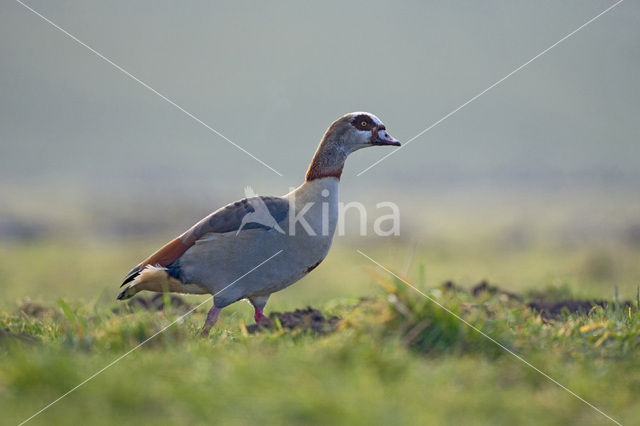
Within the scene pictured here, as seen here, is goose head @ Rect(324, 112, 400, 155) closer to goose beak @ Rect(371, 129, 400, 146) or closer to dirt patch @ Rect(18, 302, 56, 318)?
goose beak @ Rect(371, 129, 400, 146)

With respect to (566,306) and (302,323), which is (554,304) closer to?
(566,306)

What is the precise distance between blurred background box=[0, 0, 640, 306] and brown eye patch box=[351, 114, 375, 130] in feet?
142

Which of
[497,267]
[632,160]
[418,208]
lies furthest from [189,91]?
[497,267]

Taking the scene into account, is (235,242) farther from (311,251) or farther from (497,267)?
(497,267)

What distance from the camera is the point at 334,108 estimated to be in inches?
5364

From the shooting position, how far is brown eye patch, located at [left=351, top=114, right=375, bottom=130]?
31.4 ft

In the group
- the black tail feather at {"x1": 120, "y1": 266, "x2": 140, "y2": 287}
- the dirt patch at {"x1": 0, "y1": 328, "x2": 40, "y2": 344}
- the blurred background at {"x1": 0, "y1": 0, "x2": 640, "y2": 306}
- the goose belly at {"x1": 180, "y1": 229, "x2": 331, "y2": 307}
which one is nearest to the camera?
the dirt patch at {"x1": 0, "y1": 328, "x2": 40, "y2": 344}

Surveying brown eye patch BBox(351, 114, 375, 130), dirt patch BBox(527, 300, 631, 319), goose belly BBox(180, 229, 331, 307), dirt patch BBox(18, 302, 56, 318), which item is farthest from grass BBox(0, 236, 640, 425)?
brown eye patch BBox(351, 114, 375, 130)

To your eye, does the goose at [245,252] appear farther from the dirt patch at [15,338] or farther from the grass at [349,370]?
the dirt patch at [15,338]

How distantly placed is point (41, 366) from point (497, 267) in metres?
22.6

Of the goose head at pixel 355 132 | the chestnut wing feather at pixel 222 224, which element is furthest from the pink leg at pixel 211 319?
the goose head at pixel 355 132

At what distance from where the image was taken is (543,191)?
9550cm

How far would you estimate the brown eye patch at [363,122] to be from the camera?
376 inches

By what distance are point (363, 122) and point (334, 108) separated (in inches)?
5024
